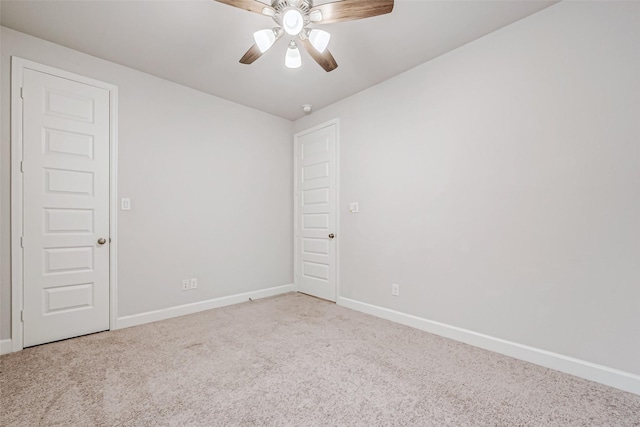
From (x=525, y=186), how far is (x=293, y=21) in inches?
84.1

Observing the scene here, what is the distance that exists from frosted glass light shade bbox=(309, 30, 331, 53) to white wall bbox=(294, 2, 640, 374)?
134 cm

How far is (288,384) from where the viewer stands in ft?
6.24

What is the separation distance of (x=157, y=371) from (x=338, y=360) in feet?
4.42

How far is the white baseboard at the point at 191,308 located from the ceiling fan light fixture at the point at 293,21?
10.1ft

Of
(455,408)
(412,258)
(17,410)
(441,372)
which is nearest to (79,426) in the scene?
(17,410)

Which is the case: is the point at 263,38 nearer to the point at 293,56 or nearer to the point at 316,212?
the point at 293,56

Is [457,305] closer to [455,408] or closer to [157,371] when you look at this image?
[455,408]

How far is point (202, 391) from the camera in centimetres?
182

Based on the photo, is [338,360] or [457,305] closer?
[338,360]

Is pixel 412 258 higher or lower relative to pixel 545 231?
lower

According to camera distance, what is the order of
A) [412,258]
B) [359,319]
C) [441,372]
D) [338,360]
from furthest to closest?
[359,319] → [412,258] → [338,360] → [441,372]

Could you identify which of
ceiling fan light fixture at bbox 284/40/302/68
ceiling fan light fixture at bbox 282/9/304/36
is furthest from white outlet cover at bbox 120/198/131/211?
ceiling fan light fixture at bbox 282/9/304/36

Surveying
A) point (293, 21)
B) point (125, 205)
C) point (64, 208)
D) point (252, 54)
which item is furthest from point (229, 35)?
A: point (64, 208)

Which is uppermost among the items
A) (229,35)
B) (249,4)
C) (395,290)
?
(229,35)
